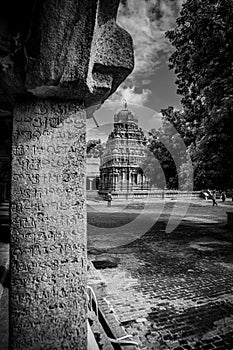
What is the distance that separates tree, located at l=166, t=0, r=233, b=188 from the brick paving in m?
3.21

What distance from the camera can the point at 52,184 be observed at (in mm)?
1899

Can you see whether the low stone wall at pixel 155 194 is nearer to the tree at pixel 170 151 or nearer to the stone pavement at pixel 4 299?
the tree at pixel 170 151

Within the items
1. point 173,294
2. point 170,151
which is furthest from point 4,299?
point 170,151

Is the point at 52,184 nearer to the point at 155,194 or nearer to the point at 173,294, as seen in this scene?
the point at 173,294

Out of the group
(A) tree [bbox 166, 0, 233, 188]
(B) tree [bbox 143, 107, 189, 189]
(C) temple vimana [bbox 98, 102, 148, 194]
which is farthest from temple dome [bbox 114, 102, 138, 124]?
(A) tree [bbox 166, 0, 233, 188]

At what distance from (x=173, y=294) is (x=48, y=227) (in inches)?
155

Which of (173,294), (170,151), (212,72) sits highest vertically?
(212,72)

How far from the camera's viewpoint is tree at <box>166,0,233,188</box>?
935cm

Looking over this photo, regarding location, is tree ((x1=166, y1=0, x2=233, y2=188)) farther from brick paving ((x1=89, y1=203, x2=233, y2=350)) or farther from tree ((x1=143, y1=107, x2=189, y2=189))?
tree ((x1=143, y1=107, x2=189, y2=189))

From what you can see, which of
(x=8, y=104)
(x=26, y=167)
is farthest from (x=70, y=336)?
(x=8, y=104)

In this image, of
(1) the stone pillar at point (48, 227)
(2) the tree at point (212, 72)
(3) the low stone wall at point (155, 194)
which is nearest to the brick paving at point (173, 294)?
(1) the stone pillar at point (48, 227)

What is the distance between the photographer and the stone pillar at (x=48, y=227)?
73.3 inches

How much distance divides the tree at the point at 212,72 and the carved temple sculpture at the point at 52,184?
781 centimetres

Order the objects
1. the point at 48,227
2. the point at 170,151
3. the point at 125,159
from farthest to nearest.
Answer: the point at 125,159 → the point at 170,151 → the point at 48,227
